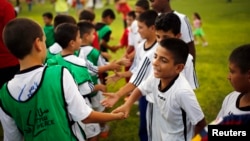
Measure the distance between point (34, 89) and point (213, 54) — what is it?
6.71 metres

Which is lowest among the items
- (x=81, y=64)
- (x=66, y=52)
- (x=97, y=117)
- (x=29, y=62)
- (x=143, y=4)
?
(x=97, y=117)

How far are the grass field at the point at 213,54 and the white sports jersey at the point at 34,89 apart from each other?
2.27 m

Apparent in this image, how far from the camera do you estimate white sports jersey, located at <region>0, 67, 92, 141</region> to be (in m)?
1.79

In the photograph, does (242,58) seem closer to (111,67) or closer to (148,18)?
(148,18)

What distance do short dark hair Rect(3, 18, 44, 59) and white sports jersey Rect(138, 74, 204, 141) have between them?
0.94m

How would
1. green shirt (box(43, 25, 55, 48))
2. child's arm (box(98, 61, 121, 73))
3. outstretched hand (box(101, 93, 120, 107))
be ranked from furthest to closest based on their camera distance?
green shirt (box(43, 25, 55, 48)) → child's arm (box(98, 61, 121, 73)) → outstretched hand (box(101, 93, 120, 107))

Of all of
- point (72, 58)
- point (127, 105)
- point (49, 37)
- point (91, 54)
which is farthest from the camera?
point (49, 37)

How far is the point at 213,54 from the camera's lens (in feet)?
26.2

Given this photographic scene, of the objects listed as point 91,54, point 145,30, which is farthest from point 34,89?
point 91,54

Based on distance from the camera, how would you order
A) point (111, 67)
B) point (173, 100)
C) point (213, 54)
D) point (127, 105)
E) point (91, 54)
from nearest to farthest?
point (173, 100) → point (127, 105) → point (111, 67) → point (91, 54) → point (213, 54)

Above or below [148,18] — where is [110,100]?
below

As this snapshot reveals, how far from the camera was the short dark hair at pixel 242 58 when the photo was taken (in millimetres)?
1909

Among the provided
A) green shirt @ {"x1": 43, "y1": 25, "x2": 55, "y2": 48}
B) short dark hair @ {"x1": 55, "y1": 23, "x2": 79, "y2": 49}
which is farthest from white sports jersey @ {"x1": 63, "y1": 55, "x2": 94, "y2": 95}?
green shirt @ {"x1": 43, "y1": 25, "x2": 55, "y2": 48}

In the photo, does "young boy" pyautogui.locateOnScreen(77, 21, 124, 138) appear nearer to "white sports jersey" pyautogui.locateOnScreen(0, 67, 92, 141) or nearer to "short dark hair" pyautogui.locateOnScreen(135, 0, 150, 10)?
"short dark hair" pyautogui.locateOnScreen(135, 0, 150, 10)
